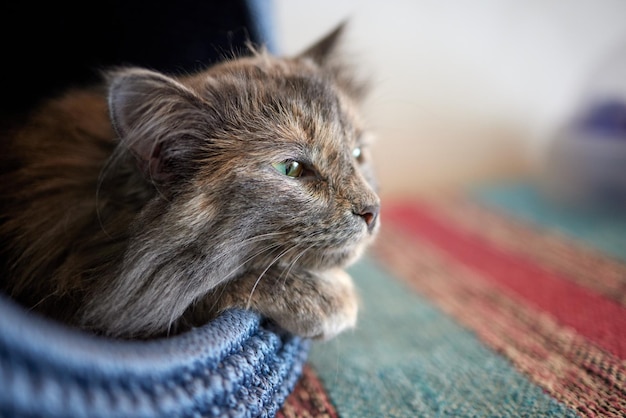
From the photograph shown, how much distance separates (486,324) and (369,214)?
20.8 inches

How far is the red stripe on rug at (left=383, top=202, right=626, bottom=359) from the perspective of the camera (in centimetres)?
112

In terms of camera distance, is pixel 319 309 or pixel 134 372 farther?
pixel 319 309

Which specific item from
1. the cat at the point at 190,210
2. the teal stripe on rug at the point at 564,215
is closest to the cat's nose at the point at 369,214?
the cat at the point at 190,210

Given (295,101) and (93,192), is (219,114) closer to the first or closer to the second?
(295,101)

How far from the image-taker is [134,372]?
1.85ft

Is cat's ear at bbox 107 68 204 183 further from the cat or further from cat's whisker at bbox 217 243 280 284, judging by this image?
cat's whisker at bbox 217 243 280 284

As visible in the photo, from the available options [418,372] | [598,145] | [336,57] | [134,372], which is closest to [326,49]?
[336,57]

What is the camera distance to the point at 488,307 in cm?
132

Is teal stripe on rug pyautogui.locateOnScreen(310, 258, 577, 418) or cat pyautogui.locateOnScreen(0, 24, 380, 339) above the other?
cat pyautogui.locateOnScreen(0, 24, 380, 339)

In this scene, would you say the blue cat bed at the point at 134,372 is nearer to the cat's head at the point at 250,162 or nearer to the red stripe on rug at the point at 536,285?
the cat's head at the point at 250,162

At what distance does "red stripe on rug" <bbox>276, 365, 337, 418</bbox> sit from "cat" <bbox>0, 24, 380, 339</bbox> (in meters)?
0.16

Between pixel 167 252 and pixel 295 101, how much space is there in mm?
384

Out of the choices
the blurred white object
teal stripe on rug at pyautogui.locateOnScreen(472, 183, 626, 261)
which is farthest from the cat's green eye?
the blurred white object

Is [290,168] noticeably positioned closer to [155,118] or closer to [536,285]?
[155,118]
